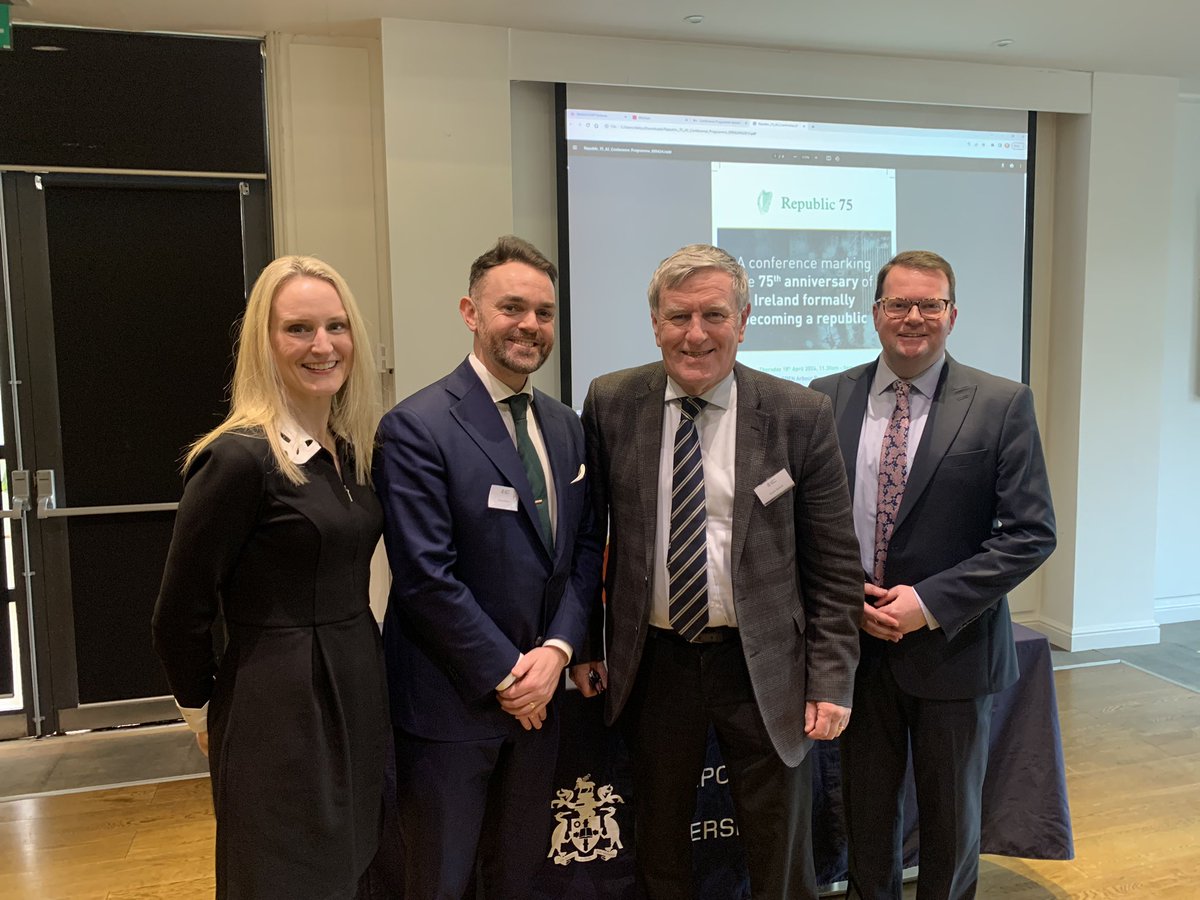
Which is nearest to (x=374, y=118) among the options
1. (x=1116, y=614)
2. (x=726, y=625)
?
(x=726, y=625)

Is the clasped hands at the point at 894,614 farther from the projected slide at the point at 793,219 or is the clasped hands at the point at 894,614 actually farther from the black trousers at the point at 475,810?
the projected slide at the point at 793,219

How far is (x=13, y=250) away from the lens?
339cm

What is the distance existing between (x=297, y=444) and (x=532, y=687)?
639mm

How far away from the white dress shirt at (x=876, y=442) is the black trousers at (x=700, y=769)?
1.49ft

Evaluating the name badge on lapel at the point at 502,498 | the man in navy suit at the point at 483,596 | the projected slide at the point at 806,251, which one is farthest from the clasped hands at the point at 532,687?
the projected slide at the point at 806,251

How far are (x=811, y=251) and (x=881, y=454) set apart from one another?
8.24 ft

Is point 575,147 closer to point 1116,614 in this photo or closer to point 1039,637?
point 1039,637

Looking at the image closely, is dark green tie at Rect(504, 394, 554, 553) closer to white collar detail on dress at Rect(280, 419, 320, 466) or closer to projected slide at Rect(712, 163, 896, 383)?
white collar detail on dress at Rect(280, 419, 320, 466)

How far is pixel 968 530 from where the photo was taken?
1.84 metres

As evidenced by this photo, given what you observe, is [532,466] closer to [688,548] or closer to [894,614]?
[688,548]

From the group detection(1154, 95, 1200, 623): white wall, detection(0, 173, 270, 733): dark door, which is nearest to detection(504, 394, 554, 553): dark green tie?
detection(0, 173, 270, 733): dark door

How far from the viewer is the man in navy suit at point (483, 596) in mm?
1553

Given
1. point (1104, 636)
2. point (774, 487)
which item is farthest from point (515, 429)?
point (1104, 636)

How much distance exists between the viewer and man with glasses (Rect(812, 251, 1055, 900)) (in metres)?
1.79
